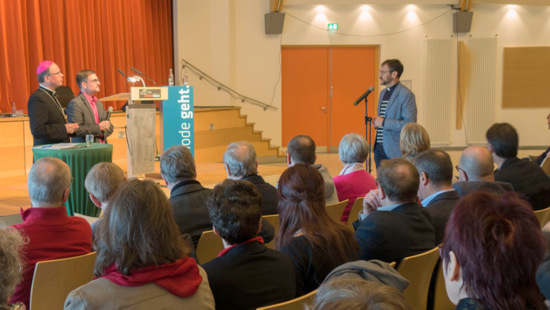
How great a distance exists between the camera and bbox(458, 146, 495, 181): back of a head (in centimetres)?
339

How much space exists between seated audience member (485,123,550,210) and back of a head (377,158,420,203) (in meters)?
1.46

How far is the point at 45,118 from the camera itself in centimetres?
514

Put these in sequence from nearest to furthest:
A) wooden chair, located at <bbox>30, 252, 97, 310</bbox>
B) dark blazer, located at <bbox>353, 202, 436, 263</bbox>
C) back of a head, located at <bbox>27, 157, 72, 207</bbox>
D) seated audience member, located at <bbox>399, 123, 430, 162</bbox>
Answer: wooden chair, located at <bbox>30, 252, 97, 310</bbox>
dark blazer, located at <bbox>353, 202, 436, 263</bbox>
back of a head, located at <bbox>27, 157, 72, 207</bbox>
seated audience member, located at <bbox>399, 123, 430, 162</bbox>

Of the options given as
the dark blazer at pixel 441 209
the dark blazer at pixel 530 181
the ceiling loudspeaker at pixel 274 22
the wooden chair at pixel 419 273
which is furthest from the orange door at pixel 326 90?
the wooden chair at pixel 419 273

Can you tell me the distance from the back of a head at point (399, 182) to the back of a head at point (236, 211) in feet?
2.53

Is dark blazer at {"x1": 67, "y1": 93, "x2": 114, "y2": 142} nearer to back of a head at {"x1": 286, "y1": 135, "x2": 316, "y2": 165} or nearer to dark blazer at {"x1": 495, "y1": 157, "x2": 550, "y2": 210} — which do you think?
back of a head at {"x1": 286, "y1": 135, "x2": 316, "y2": 165}

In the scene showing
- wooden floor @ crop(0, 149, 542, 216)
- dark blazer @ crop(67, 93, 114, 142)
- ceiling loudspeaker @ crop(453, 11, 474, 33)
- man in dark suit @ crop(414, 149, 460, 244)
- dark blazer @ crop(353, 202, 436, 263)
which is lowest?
wooden floor @ crop(0, 149, 542, 216)

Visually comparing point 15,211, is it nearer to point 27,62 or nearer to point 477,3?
point 27,62

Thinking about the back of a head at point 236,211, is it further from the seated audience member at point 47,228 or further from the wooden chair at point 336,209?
the wooden chair at point 336,209

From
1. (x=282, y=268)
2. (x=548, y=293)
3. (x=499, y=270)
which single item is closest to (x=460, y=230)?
(x=499, y=270)

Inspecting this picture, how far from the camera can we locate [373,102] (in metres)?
11.9

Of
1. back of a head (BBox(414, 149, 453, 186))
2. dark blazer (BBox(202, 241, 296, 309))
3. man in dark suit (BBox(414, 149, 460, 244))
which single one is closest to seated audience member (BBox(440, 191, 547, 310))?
dark blazer (BBox(202, 241, 296, 309))

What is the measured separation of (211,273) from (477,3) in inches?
442

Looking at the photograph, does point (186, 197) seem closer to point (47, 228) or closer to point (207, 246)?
point (207, 246)
